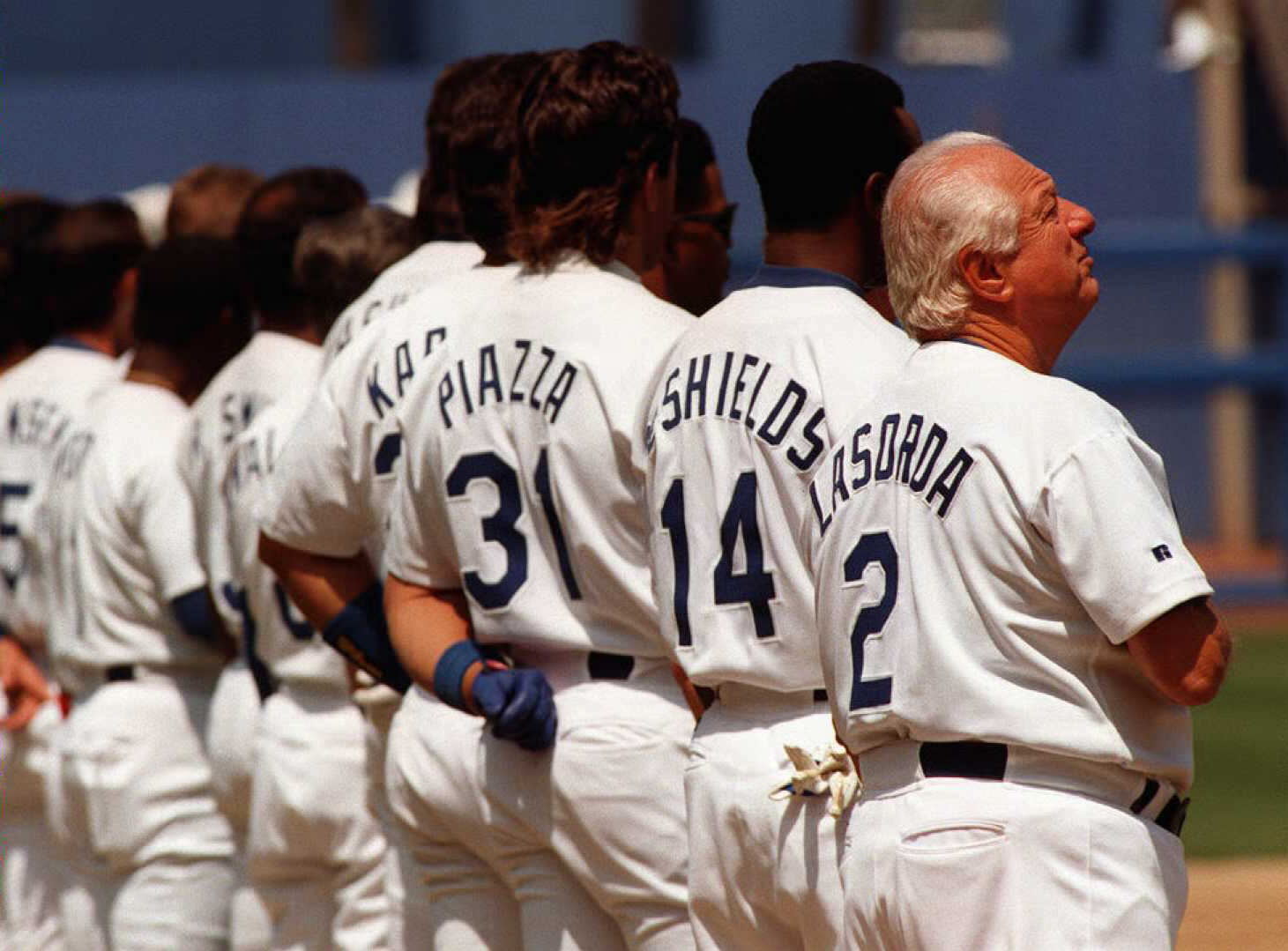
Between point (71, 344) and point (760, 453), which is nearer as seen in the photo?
point (760, 453)

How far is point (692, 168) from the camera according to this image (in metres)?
4.58

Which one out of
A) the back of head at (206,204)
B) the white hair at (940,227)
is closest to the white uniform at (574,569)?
the white hair at (940,227)

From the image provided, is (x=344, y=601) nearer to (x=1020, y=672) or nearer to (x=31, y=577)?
(x=1020, y=672)

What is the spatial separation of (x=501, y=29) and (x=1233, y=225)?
22.0 feet

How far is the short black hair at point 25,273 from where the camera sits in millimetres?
7152

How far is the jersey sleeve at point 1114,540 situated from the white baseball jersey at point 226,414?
2.95 metres

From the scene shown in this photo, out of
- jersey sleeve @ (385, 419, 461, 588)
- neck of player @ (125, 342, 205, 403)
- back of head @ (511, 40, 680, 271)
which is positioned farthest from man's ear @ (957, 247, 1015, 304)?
neck of player @ (125, 342, 205, 403)

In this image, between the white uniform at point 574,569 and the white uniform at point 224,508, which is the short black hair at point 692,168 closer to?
the white uniform at point 574,569

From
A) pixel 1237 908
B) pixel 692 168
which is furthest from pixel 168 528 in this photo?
pixel 1237 908

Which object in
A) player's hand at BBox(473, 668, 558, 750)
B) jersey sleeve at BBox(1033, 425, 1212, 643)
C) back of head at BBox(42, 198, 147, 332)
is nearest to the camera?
jersey sleeve at BBox(1033, 425, 1212, 643)

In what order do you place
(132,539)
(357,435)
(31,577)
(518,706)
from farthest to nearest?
(31,577), (132,539), (357,435), (518,706)

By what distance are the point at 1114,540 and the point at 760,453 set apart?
0.75m

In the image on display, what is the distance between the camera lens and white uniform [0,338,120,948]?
6.68 meters

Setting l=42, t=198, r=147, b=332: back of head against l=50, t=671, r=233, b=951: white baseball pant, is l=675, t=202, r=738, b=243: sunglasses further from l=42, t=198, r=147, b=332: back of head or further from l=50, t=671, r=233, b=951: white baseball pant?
l=42, t=198, r=147, b=332: back of head
